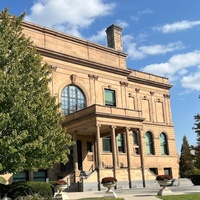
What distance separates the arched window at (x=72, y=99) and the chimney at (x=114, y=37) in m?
10.1

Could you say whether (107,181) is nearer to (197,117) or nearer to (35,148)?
(35,148)

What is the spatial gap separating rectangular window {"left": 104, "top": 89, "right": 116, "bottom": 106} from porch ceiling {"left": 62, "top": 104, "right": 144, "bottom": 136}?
5.92 m

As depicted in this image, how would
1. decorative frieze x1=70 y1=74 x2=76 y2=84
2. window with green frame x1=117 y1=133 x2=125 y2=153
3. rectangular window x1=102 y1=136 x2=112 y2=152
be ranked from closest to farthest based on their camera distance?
decorative frieze x1=70 y1=74 x2=76 y2=84 < rectangular window x1=102 y1=136 x2=112 y2=152 < window with green frame x1=117 y1=133 x2=125 y2=153

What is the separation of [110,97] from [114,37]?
8868 mm

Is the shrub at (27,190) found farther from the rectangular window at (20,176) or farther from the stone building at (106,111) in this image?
the rectangular window at (20,176)

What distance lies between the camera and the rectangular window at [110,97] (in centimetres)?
4037

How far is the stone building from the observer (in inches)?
1252

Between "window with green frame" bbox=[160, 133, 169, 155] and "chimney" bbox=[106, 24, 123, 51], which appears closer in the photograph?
"chimney" bbox=[106, 24, 123, 51]

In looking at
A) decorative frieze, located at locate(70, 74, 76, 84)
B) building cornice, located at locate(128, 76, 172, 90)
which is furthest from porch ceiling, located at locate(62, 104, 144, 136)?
building cornice, located at locate(128, 76, 172, 90)

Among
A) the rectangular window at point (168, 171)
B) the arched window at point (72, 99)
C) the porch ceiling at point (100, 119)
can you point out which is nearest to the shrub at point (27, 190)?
the porch ceiling at point (100, 119)

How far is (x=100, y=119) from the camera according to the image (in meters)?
31.2

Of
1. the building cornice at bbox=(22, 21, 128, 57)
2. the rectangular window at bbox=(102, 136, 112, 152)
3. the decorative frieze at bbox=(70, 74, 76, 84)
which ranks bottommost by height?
the rectangular window at bbox=(102, 136, 112, 152)

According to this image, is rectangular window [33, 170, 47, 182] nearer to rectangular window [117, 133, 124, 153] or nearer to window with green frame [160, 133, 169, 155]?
rectangular window [117, 133, 124, 153]

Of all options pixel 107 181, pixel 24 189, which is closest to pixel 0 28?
pixel 24 189
